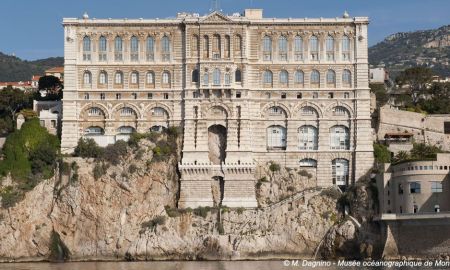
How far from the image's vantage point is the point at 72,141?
347ft

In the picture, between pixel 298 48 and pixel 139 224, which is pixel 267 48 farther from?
pixel 139 224

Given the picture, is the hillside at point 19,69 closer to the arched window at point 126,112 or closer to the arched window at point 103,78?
the arched window at point 103,78

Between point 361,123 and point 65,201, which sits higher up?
point 361,123

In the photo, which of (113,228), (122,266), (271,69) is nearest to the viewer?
(122,266)

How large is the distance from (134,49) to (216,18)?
24.4 feet

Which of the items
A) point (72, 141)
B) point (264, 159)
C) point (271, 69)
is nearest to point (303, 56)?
point (271, 69)

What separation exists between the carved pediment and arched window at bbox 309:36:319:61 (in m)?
7.17

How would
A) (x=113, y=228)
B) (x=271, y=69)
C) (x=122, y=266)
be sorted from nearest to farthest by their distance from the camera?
Result: (x=122, y=266) → (x=113, y=228) → (x=271, y=69)

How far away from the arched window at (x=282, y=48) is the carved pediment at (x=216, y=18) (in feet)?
15.5

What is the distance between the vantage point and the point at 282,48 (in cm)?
10700

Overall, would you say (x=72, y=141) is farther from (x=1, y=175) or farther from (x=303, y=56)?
(x=303, y=56)

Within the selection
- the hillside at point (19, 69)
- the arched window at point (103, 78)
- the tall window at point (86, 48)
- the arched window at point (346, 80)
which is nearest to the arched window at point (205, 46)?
the arched window at point (103, 78)

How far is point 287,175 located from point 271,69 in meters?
9.16

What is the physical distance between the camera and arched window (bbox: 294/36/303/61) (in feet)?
351
